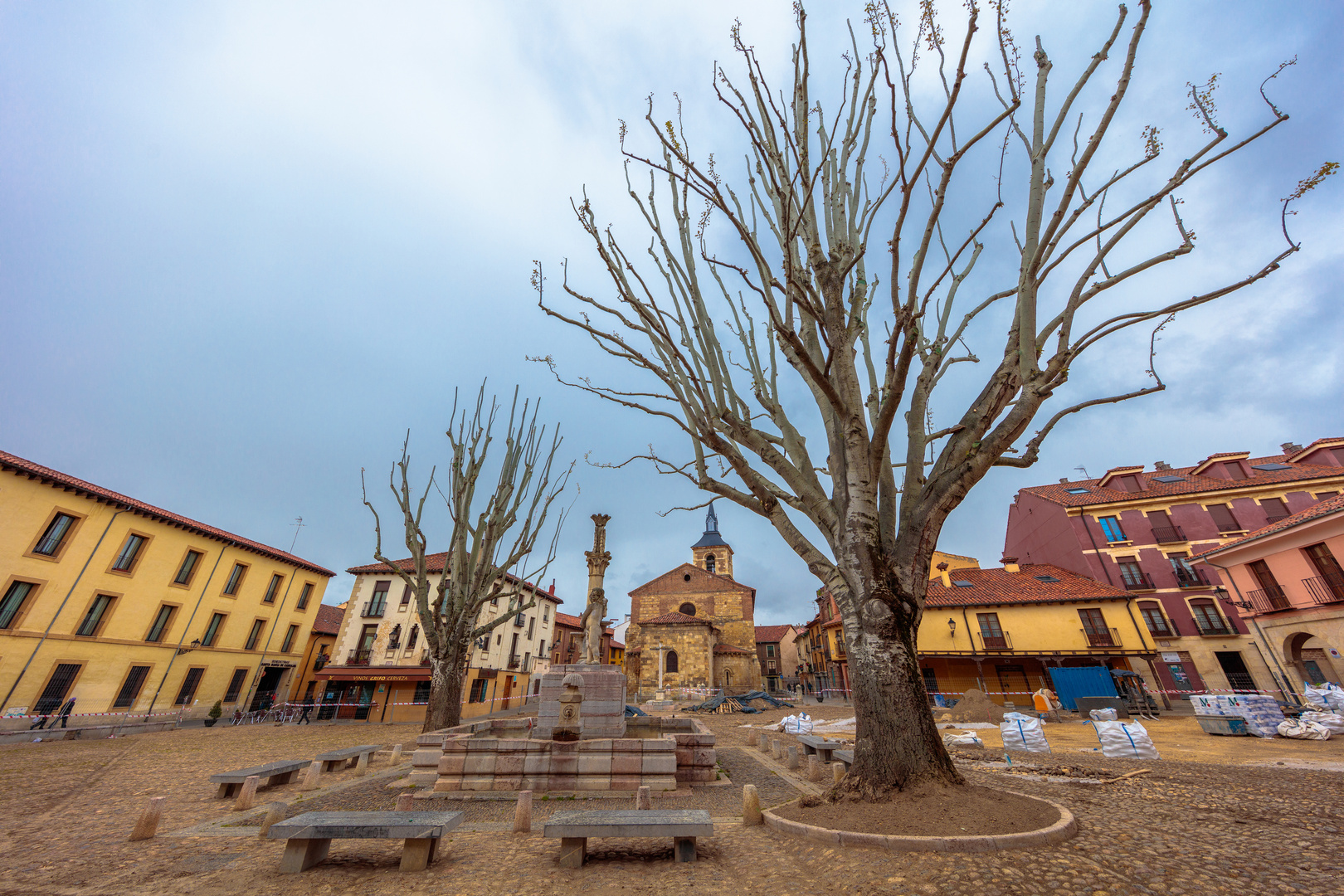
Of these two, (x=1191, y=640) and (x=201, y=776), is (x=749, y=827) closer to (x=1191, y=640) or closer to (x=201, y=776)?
(x=201, y=776)

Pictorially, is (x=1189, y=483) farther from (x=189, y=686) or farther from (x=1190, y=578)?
(x=189, y=686)

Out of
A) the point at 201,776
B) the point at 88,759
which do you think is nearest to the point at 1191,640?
the point at 201,776

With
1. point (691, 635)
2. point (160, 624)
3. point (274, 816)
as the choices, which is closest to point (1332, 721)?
point (274, 816)

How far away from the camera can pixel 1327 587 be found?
604 inches

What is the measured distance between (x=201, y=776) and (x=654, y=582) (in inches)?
1422

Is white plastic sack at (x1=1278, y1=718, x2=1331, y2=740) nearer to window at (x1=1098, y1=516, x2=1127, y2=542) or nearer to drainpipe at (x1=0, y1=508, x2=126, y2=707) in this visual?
window at (x1=1098, y1=516, x2=1127, y2=542)

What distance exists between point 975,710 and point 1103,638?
32.6 feet

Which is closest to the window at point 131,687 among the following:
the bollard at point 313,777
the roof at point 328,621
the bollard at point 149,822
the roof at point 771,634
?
the roof at point 328,621

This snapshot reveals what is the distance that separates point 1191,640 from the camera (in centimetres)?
2288

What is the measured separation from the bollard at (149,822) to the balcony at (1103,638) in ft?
97.8

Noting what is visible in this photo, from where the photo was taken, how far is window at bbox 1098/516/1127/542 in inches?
1003

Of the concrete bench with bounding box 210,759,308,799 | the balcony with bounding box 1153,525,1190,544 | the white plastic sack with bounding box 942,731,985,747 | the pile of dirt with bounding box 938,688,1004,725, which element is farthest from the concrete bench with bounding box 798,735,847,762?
the balcony with bounding box 1153,525,1190,544

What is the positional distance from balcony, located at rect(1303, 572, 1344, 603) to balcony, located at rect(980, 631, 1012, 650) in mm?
9801

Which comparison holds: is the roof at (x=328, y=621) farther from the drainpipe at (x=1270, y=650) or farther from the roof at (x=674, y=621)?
the drainpipe at (x=1270, y=650)
